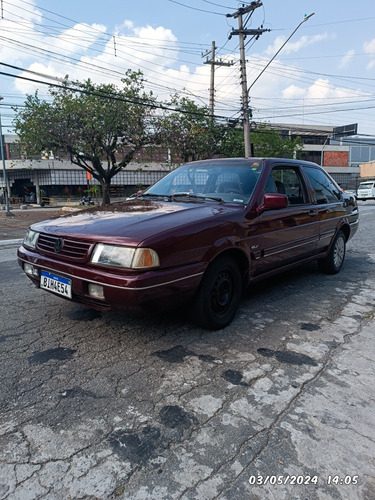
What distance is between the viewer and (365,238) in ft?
30.1

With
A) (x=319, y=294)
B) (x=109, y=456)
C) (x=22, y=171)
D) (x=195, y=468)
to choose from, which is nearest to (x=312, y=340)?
(x=319, y=294)

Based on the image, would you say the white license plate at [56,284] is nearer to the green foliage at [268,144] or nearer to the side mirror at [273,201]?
the side mirror at [273,201]

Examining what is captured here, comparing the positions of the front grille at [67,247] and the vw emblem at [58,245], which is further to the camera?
the vw emblem at [58,245]

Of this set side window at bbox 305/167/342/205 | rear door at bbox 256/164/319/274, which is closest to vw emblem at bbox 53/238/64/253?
rear door at bbox 256/164/319/274

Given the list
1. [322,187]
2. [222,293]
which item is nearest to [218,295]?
[222,293]

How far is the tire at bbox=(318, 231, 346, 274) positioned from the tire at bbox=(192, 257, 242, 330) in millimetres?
2415

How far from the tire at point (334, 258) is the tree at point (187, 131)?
15555 millimetres

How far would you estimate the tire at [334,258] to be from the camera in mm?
5273

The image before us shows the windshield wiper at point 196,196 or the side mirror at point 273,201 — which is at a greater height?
the windshield wiper at point 196,196

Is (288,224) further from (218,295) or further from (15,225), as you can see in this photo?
(15,225)

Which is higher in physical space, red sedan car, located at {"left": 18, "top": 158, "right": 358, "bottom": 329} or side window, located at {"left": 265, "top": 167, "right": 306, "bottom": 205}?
side window, located at {"left": 265, "top": 167, "right": 306, "bottom": 205}
